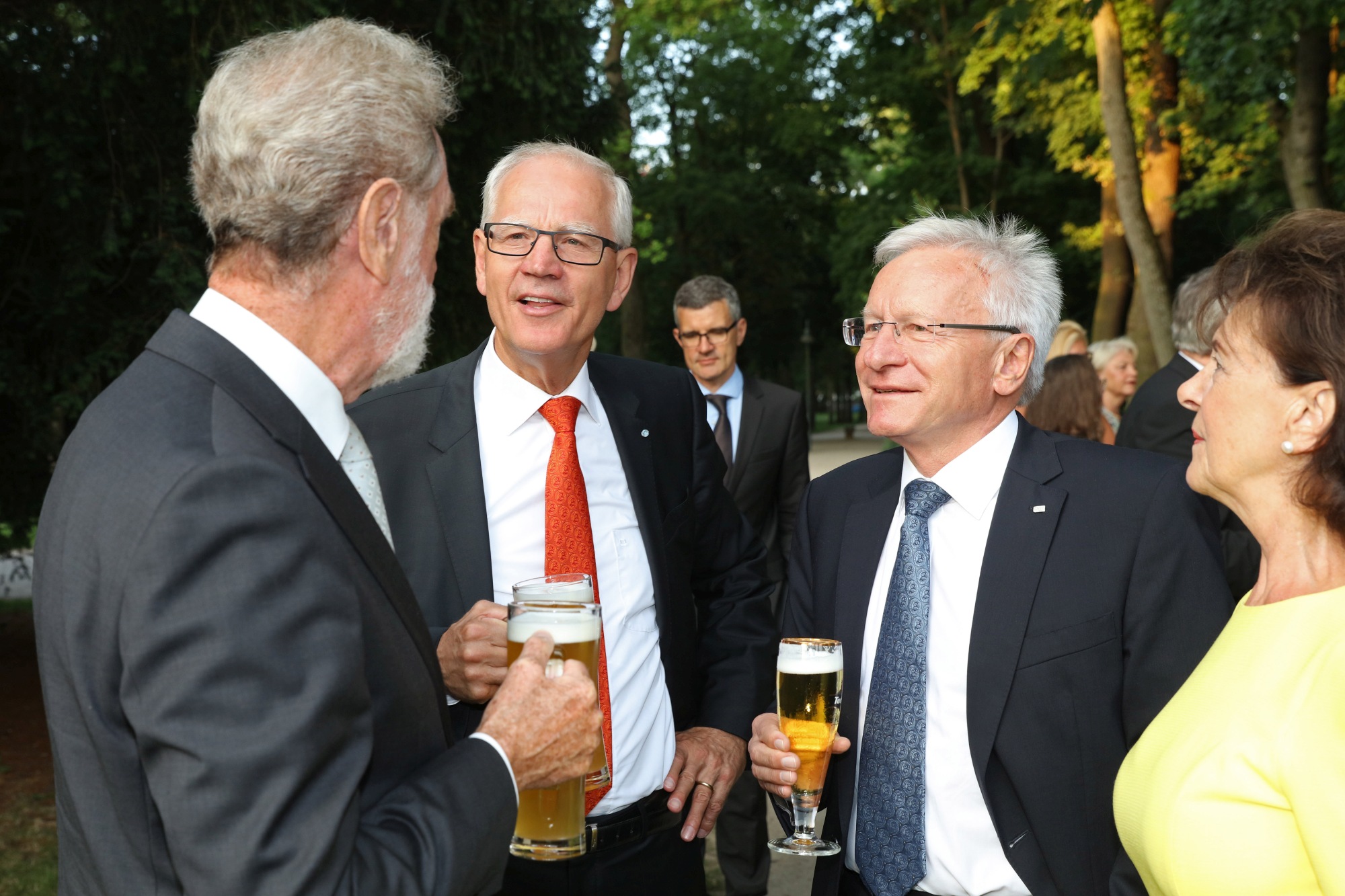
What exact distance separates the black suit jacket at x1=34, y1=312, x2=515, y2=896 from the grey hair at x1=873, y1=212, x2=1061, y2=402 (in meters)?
1.76

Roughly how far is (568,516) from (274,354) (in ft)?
3.97

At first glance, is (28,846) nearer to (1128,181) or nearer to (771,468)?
(771,468)

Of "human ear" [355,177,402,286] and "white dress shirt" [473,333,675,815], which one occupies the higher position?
"human ear" [355,177,402,286]

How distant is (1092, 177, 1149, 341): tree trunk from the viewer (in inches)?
713

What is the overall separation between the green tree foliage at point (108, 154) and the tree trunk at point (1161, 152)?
12.0 metres

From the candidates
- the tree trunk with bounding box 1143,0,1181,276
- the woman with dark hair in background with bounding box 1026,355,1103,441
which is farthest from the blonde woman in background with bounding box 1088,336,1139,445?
the tree trunk with bounding box 1143,0,1181,276

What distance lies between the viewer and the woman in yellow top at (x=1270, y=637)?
1.78 m

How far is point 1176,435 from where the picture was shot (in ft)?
15.6

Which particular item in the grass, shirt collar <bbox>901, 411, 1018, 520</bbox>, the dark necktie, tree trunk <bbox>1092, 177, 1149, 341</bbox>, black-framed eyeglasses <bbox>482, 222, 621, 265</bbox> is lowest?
the grass

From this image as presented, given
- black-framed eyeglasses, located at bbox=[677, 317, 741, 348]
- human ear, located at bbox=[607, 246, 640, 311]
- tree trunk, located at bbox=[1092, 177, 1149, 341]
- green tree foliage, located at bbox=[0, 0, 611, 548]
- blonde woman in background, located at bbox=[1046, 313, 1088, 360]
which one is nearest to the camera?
human ear, located at bbox=[607, 246, 640, 311]

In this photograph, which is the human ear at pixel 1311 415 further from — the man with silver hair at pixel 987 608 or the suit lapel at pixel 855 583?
the suit lapel at pixel 855 583

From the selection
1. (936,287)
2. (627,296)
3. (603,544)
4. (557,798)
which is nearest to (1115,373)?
(936,287)

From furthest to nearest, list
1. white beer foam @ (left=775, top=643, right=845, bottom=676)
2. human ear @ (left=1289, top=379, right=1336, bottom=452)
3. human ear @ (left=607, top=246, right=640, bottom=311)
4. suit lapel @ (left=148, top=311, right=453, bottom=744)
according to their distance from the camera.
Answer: human ear @ (left=607, top=246, right=640, bottom=311) → white beer foam @ (left=775, top=643, right=845, bottom=676) → human ear @ (left=1289, top=379, right=1336, bottom=452) → suit lapel @ (left=148, top=311, right=453, bottom=744)

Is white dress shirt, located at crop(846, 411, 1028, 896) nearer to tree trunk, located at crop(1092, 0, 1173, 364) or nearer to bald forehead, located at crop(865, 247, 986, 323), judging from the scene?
bald forehead, located at crop(865, 247, 986, 323)
